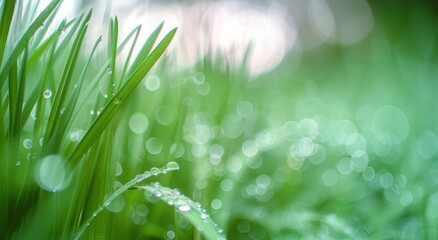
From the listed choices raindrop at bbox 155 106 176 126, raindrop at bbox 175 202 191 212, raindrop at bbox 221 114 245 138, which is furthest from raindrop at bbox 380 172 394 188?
raindrop at bbox 175 202 191 212

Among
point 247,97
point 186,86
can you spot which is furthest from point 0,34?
point 247,97

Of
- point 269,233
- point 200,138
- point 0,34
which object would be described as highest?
point 0,34

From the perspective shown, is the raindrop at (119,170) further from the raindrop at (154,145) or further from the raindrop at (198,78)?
the raindrop at (198,78)

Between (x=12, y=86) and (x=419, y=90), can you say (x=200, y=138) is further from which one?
(x=419, y=90)

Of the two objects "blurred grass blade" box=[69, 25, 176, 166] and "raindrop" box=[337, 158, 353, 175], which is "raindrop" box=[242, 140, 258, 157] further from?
"blurred grass blade" box=[69, 25, 176, 166]

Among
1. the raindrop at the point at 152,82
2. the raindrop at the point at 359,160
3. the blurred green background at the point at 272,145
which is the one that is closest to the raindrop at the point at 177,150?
the blurred green background at the point at 272,145

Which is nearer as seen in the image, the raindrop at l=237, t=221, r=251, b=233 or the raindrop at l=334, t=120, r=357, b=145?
the raindrop at l=237, t=221, r=251, b=233
